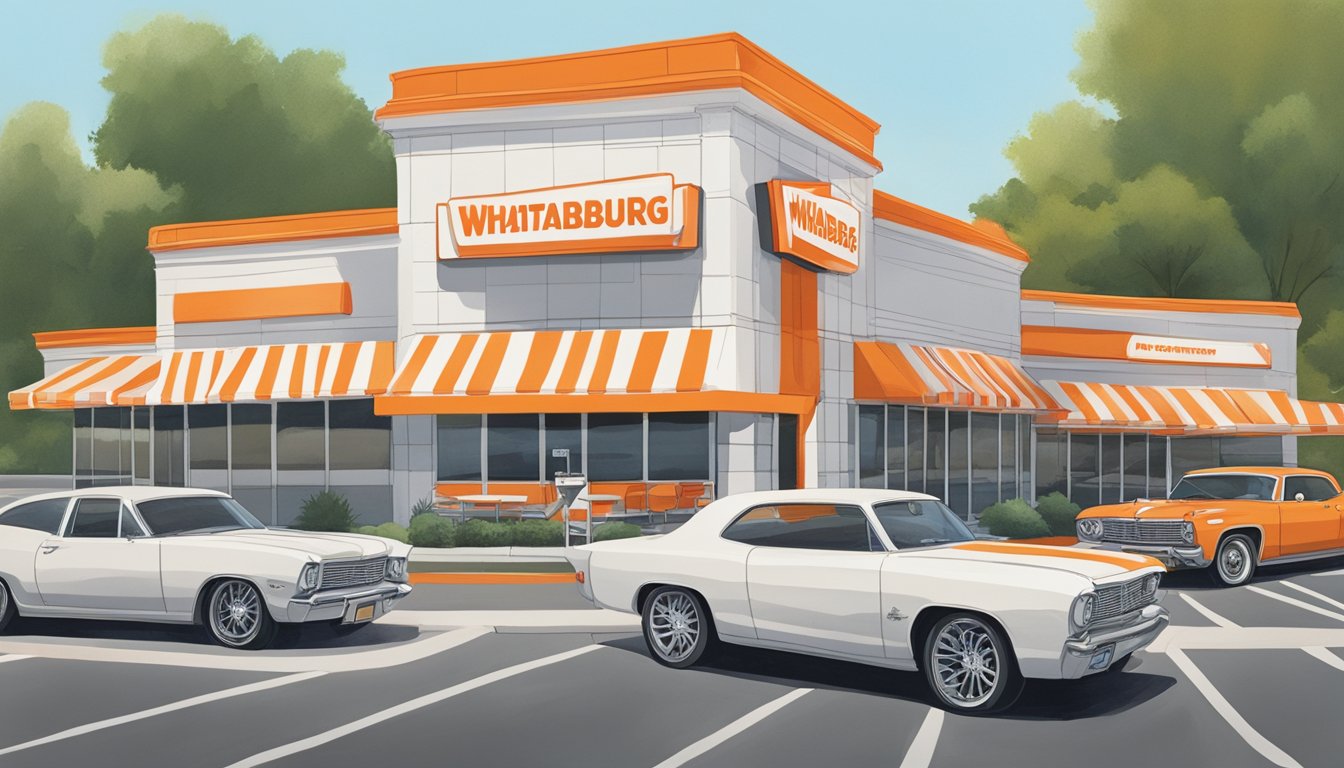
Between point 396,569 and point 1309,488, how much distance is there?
13.0 meters

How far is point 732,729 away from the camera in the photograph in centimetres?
838

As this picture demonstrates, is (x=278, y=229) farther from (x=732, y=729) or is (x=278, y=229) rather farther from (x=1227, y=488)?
(x=732, y=729)

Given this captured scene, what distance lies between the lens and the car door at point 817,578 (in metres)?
9.48

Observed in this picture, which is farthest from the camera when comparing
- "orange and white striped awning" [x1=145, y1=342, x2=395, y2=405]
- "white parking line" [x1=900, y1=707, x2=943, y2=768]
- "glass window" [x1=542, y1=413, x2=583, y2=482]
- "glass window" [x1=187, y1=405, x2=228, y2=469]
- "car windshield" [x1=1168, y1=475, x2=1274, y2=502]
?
"glass window" [x1=187, y1=405, x2=228, y2=469]

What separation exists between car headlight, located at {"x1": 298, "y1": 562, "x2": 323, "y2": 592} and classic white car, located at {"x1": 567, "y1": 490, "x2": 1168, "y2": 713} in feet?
7.54

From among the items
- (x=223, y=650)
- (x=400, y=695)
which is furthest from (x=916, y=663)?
(x=223, y=650)

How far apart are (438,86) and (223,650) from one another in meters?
13.8

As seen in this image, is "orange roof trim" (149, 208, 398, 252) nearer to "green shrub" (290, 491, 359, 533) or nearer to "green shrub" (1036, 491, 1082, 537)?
"green shrub" (290, 491, 359, 533)

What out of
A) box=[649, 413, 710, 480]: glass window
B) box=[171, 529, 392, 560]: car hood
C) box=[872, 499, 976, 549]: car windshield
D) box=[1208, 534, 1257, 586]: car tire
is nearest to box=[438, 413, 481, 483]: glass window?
box=[649, 413, 710, 480]: glass window

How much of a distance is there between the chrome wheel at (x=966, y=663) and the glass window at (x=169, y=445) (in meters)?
21.1

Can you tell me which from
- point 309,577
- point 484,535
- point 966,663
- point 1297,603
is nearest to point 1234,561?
point 1297,603

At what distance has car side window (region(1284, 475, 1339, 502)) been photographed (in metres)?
17.8

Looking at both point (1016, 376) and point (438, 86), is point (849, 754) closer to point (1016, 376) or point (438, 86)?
point (438, 86)

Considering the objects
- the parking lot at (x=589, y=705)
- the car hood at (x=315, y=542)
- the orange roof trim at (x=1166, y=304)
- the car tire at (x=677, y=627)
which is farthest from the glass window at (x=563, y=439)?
the orange roof trim at (x=1166, y=304)
